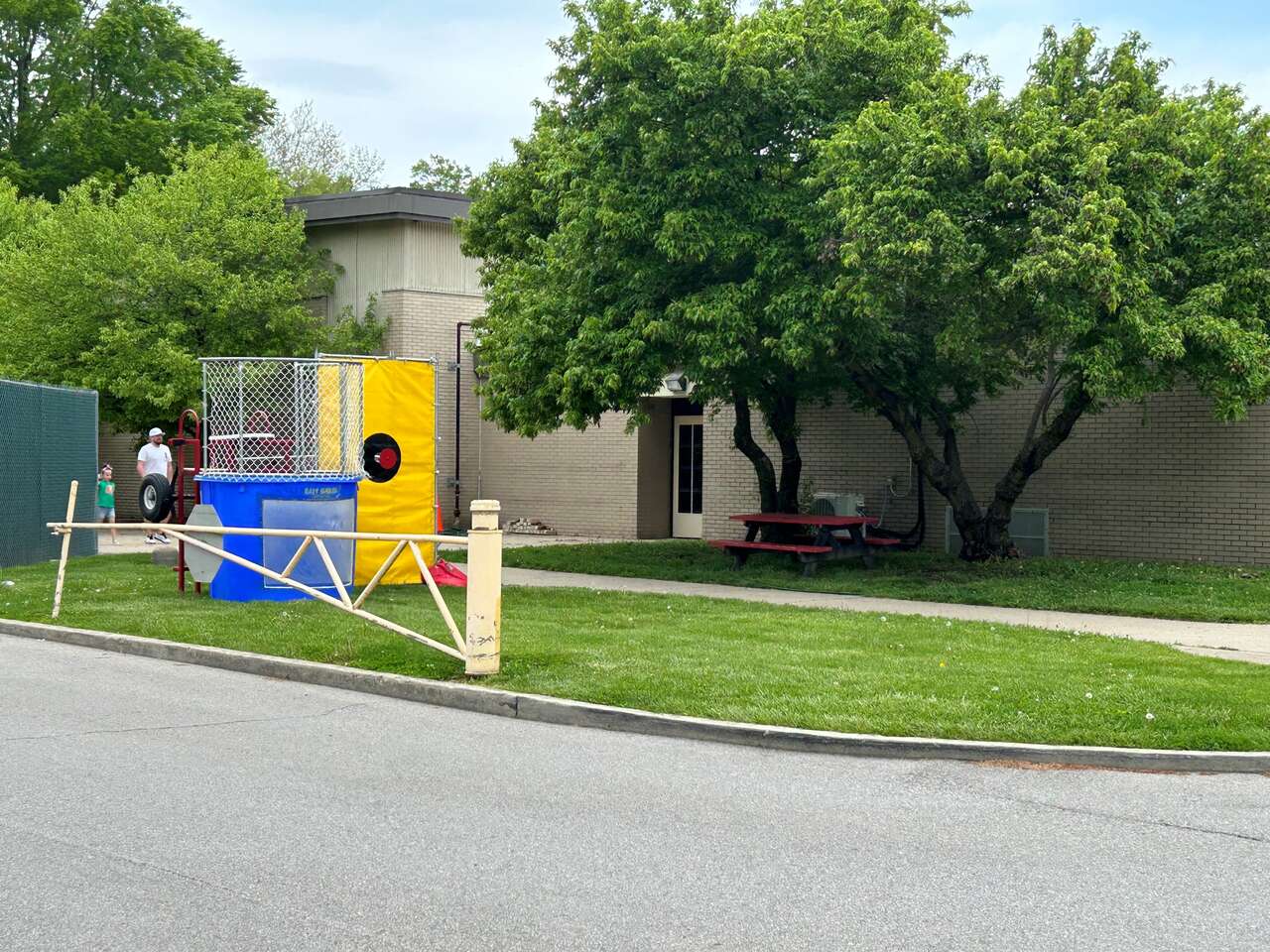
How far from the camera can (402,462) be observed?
661 inches

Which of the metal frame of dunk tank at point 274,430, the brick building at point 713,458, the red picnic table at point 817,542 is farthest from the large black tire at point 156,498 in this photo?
the red picnic table at point 817,542

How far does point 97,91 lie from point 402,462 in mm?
34975

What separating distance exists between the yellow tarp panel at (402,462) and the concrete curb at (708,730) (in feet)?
17.7

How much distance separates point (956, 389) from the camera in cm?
1878

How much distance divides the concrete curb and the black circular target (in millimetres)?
5528

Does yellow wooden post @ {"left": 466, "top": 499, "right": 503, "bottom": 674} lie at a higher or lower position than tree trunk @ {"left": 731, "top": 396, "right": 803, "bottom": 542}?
lower

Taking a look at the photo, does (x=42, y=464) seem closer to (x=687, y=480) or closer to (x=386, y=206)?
(x=386, y=206)

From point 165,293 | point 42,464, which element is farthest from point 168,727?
point 165,293

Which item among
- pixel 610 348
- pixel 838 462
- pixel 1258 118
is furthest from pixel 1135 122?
pixel 838 462

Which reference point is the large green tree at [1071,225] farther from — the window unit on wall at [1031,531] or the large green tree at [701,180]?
the window unit on wall at [1031,531]

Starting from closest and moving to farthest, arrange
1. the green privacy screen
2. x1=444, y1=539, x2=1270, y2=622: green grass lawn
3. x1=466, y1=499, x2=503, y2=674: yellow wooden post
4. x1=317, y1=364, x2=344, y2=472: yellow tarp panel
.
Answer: x1=466, y1=499, x2=503, y2=674: yellow wooden post
x1=444, y1=539, x2=1270, y2=622: green grass lawn
x1=317, y1=364, x2=344, y2=472: yellow tarp panel
the green privacy screen

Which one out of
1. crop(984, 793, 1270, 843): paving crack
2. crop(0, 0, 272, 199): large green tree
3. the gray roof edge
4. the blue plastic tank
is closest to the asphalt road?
crop(984, 793, 1270, 843): paving crack

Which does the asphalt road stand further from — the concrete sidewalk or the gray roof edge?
the gray roof edge

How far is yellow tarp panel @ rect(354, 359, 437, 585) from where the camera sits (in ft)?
54.0
